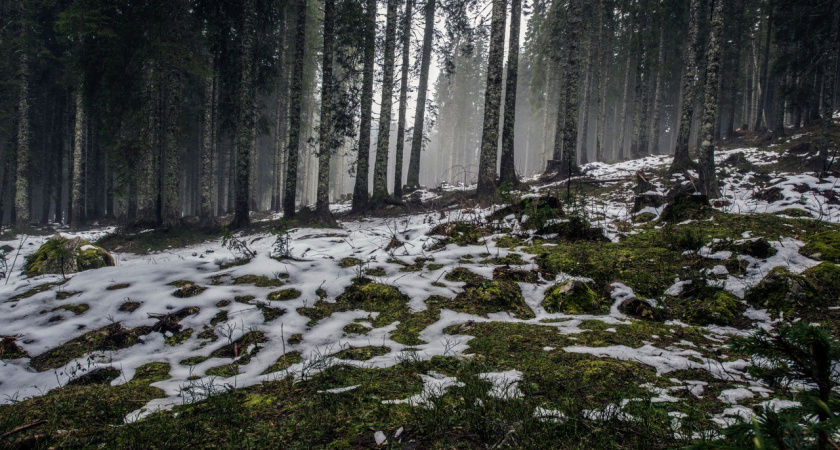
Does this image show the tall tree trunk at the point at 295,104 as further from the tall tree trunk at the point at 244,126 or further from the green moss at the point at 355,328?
the green moss at the point at 355,328

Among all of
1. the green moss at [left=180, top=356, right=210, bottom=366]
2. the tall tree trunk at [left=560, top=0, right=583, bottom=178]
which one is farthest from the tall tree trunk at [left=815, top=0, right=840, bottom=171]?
the green moss at [left=180, top=356, right=210, bottom=366]

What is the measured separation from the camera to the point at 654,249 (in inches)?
191

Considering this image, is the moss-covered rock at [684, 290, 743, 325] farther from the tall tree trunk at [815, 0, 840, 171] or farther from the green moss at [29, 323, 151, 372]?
the tall tree trunk at [815, 0, 840, 171]

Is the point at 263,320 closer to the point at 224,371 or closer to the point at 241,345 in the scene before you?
the point at 241,345

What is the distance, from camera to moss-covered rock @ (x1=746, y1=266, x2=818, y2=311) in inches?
128

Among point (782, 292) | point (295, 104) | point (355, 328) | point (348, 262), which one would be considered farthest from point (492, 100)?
point (355, 328)

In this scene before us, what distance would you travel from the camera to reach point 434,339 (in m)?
3.04

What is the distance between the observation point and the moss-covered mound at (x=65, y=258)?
589 centimetres

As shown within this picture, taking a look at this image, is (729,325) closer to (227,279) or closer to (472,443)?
(472,443)

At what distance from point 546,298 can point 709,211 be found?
12.8ft

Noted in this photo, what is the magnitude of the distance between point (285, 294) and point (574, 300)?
305 centimetres

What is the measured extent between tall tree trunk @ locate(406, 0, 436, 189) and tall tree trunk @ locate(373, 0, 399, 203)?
3.20 metres

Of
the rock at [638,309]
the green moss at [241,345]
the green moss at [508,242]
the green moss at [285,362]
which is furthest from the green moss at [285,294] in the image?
the rock at [638,309]

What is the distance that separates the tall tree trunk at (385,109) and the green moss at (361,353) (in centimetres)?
928
